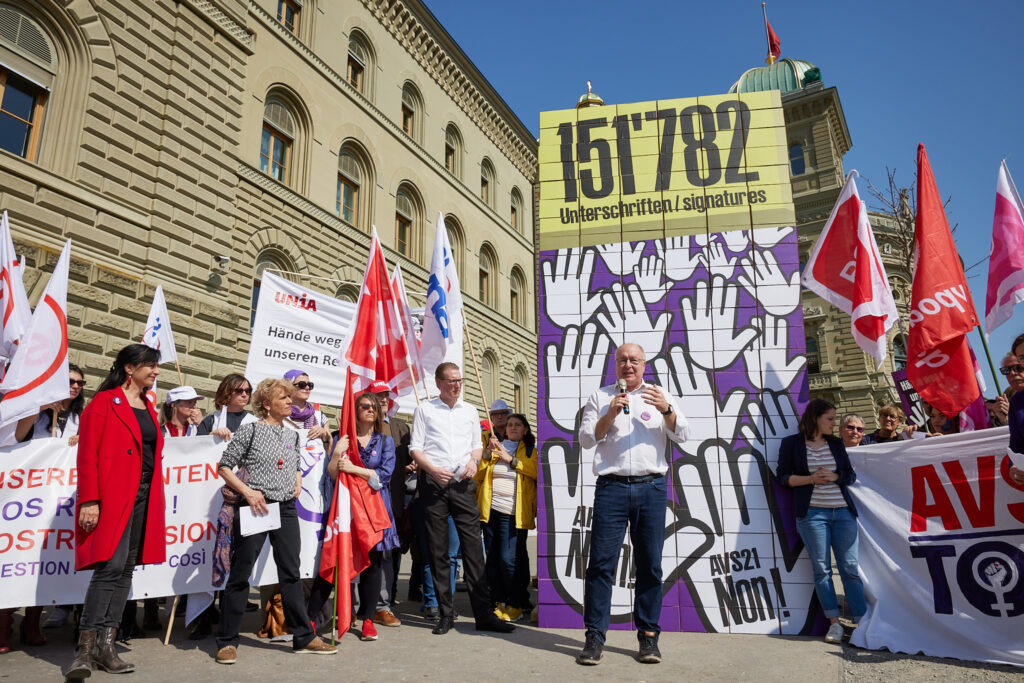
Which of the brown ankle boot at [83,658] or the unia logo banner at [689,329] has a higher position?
the unia logo banner at [689,329]

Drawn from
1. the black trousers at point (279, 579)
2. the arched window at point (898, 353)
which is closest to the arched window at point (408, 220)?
the black trousers at point (279, 579)

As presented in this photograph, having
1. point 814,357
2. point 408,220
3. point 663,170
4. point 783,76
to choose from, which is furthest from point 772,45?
point 663,170

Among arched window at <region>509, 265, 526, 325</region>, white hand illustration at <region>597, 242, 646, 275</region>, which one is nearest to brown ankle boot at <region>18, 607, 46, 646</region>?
white hand illustration at <region>597, 242, 646, 275</region>

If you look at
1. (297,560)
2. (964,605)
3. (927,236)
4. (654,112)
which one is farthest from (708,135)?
(297,560)

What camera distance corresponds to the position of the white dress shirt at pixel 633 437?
170 inches

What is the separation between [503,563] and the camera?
18.6ft

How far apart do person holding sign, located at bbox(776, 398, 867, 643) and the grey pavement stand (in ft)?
1.29

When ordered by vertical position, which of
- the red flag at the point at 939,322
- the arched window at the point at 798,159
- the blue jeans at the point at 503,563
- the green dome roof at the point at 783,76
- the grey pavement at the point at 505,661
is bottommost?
the grey pavement at the point at 505,661

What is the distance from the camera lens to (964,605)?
Answer: 4.34 metres

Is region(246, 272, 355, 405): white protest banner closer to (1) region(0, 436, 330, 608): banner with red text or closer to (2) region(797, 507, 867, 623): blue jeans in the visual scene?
(1) region(0, 436, 330, 608): banner with red text

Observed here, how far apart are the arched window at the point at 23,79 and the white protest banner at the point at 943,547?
11.6 m

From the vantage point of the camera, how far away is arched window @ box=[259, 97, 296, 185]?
14.8m

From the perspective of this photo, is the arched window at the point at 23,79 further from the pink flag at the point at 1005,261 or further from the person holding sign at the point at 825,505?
the pink flag at the point at 1005,261

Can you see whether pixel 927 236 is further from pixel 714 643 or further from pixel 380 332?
pixel 380 332
